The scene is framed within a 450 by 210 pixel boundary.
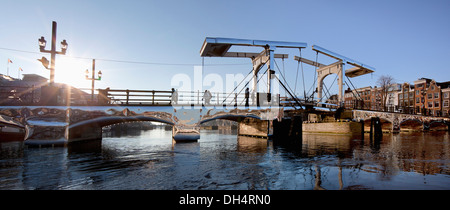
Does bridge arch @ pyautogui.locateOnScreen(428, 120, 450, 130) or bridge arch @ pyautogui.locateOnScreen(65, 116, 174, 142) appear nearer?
bridge arch @ pyautogui.locateOnScreen(65, 116, 174, 142)

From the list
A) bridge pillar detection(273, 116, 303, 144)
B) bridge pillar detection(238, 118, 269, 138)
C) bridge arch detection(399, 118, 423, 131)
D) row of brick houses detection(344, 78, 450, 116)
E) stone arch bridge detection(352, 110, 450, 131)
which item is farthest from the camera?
row of brick houses detection(344, 78, 450, 116)

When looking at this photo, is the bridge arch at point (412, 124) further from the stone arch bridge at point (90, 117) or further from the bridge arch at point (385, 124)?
the stone arch bridge at point (90, 117)

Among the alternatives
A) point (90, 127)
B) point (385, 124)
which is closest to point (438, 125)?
point (385, 124)

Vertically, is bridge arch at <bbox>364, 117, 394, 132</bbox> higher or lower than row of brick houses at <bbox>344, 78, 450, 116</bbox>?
lower

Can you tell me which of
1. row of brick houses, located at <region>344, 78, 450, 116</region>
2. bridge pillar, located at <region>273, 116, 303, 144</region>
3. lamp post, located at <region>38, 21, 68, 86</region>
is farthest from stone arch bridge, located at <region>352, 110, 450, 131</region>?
lamp post, located at <region>38, 21, 68, 86</region>

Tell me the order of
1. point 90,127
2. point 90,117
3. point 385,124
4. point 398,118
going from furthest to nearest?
point 385,124 → point 398,118 → point 90,127 → point 90,117

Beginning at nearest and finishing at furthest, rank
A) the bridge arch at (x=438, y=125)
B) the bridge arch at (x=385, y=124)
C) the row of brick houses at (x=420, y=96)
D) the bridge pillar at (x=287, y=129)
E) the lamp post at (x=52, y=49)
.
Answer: the lamp post at (x=52, y=49) < the bridge pillar at (x=287, y=129) < the bridge arch at (x=385, y=124) < the bridge arch at (x=438, y=125) < the row of brick houses at (x=420, y=96)

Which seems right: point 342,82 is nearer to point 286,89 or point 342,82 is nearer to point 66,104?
point 286,89

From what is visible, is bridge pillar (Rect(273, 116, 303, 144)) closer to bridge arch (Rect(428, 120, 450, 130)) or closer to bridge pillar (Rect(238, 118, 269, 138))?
bridge pillar (Rect(238, 118, 269, 138))

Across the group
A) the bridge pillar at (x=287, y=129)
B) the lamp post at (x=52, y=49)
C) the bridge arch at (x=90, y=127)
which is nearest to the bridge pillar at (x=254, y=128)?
the bridge pillar at (x=287, y=129)

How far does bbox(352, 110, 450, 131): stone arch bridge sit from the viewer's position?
29956mm

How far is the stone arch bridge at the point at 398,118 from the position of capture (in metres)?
30.0

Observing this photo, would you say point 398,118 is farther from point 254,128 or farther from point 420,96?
point 420,96

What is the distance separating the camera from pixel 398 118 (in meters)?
34.6
